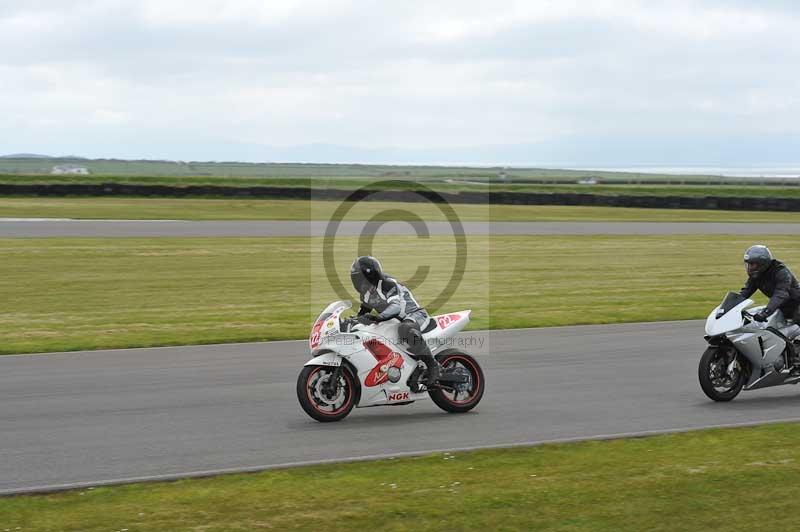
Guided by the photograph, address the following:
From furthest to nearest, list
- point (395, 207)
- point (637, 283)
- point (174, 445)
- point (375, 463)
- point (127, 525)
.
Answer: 1. point (395, 207)
2. point (637, 283)
3. point (174, 445)
4. point (375, 463)
5. point (127, 525)

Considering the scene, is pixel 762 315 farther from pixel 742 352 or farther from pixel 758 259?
pixel 758 259

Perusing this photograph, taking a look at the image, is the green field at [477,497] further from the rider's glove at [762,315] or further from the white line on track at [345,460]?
the rider's glove at [762,315]

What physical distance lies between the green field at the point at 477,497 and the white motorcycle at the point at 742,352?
242 centimetres

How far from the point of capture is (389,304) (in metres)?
10.0

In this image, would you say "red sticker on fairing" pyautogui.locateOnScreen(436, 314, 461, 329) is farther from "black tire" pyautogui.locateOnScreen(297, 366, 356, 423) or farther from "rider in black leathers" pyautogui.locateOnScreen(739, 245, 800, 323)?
"rider in black leathers" pyautogui.locateOnScreen(739, 245, 800, 323)

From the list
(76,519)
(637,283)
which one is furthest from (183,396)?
(637,283)

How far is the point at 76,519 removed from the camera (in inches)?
261

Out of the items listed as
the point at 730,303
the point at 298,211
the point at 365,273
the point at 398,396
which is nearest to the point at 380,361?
the point at 398,396

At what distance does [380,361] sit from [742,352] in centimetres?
400

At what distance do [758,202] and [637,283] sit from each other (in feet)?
107

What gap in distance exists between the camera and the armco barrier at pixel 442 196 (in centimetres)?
5344

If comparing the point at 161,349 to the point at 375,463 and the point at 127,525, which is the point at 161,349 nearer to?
the point at 375,463

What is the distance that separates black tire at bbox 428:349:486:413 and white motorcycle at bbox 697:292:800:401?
2462 mm

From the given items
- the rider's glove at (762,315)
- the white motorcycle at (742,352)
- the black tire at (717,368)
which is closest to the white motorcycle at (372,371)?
the black tire at (717,368)
